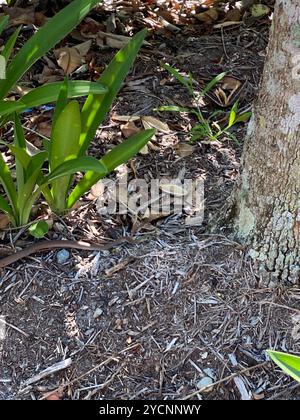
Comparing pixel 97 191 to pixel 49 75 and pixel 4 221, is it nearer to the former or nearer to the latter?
pixel 4 221

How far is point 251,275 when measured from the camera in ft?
6.13

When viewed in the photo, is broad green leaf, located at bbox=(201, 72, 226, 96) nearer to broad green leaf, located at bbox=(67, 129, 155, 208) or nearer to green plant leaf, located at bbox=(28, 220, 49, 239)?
broad green leaf, located at bbox=(67, 129, 155, 208)

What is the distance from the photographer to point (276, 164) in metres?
1.75

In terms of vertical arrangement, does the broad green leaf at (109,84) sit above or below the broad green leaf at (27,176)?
above

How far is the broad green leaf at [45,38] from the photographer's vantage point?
189 cm

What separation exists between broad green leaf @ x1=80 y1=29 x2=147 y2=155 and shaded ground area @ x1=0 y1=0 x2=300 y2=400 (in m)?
0.29

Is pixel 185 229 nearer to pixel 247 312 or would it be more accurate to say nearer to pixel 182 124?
pixel 247 312

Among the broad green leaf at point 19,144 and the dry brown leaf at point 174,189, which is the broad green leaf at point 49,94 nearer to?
the broad green leaf at point 19,144

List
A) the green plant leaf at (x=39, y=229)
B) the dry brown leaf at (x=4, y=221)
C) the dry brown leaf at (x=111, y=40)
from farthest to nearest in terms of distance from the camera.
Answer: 1. the dry brown leaf at (x=111, y=40)
2. the dry brown leaf at (x=4, y=221)
3. the green plant leaf at (x=39, y=229)

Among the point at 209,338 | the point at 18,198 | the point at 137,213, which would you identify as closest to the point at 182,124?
the point at 137,213

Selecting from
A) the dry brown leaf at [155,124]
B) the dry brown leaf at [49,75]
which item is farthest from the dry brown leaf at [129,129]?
the dry brown leaf at [49,75]

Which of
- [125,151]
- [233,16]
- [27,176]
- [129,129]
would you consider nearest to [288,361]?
[125,151]

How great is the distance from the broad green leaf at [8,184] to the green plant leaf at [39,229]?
0.09m

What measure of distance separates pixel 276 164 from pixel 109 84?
513mm
